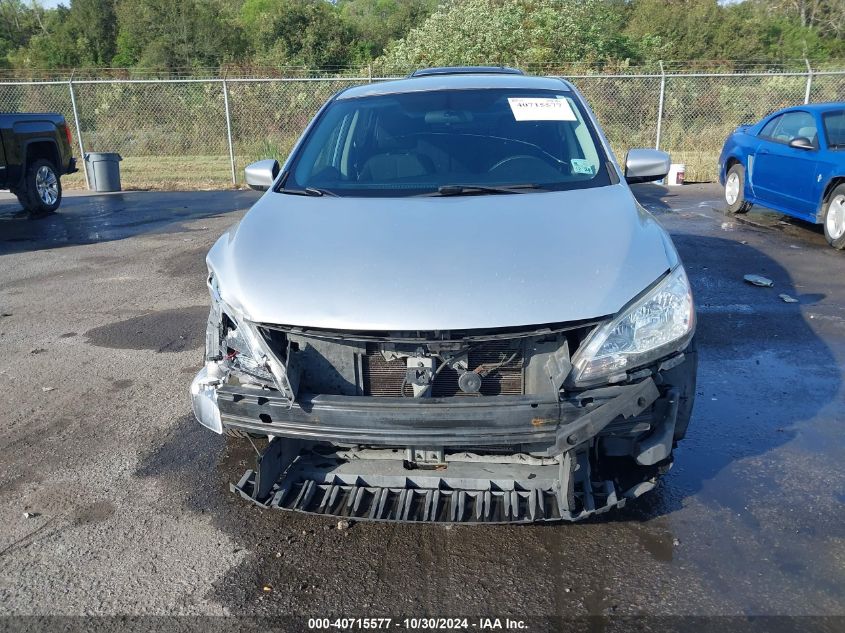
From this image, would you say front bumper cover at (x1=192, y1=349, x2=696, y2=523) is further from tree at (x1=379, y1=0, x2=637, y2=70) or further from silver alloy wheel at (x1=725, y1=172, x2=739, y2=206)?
tree at (x1=379, y1=0, x2=637, y2=70)

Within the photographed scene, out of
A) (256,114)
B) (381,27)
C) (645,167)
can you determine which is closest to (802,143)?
(645,167)

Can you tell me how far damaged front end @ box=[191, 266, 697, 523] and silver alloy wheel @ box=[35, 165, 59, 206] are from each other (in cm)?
990

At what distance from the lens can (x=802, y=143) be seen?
8602mm

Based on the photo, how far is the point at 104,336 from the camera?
19.1 ft

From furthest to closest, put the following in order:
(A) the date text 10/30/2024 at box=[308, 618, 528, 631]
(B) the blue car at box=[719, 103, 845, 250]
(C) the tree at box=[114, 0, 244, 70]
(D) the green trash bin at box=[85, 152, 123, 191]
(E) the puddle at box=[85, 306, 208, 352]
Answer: (C) the tree at box=[114, 0, 244, 70] → (D) the green trash bin at box=[85, 152, 123, 191] → (B) the blue car at box=[719, 103, 845, 250] → (E) the puddle at box=[85, 306, 208, 352] → (A) the date text 10/30/2024 at box=[308, 618, 528, 631]

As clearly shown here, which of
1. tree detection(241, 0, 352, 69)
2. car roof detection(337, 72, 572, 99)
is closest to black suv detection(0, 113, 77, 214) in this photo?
car roof detection(337, 72, 572, 99)

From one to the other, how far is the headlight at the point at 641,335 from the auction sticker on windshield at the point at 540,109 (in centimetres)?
164

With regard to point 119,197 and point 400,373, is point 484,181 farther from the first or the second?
point 119,197

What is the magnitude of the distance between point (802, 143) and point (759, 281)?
8.91 feet

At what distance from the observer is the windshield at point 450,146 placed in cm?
380

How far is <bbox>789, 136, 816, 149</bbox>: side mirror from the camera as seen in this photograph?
338 inches

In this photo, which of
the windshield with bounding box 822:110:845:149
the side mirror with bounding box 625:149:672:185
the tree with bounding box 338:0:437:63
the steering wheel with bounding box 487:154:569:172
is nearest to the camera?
the steering wheel with bounding box 487:154:569:172

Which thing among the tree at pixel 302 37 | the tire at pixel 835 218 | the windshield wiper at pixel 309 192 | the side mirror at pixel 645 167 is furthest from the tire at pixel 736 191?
the tree at pixel 302 37

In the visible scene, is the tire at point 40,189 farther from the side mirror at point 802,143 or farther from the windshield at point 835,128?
the windshield at point 835,128
